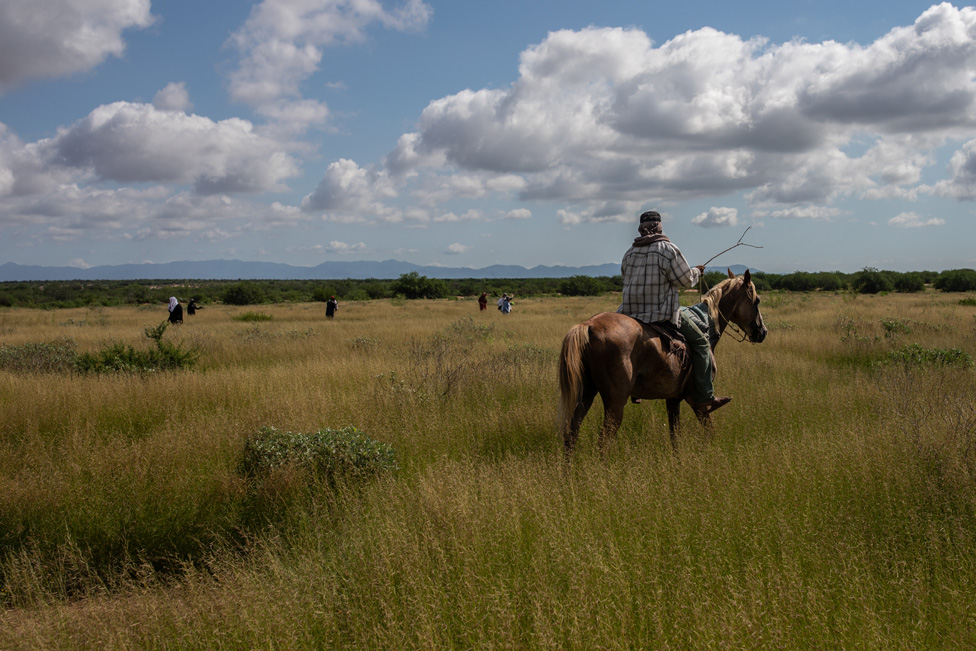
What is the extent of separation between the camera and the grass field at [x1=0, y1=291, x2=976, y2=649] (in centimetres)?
284

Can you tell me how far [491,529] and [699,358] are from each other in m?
3.28

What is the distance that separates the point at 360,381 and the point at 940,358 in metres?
9.97

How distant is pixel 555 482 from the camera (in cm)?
449

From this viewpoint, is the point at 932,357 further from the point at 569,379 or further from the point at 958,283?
the point at 958,283

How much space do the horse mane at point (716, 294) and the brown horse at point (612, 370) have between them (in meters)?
0.86

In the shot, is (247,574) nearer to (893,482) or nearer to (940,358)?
(893,482)

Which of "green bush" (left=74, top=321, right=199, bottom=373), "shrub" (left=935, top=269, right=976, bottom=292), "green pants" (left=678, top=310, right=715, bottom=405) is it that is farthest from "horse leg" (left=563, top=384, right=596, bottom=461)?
"shrub" (left=935, top=269, right=976, bottom=292)

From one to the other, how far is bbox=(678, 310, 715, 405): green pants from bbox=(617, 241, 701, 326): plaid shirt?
0.67 ft

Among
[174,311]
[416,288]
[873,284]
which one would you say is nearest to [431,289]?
[416,288]

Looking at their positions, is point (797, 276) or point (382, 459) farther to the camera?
point (797, 276)

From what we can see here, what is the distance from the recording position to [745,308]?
21.6 feet

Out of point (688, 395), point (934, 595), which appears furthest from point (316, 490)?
point (934, 595)

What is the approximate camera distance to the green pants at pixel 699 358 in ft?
19.1

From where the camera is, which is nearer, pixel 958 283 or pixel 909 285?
pixel 958 283
